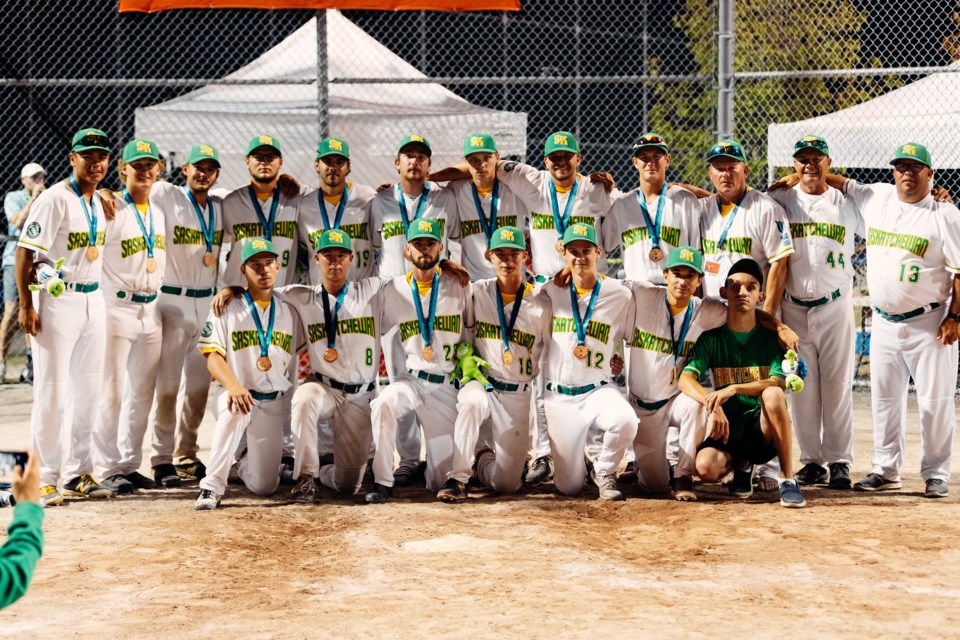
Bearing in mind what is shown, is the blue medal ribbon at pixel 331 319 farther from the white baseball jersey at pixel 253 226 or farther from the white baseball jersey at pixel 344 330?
the white baseball jersey at pixel 253 226

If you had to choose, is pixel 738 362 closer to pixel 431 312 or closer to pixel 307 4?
pixel 431 312

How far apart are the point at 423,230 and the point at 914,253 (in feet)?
10.4

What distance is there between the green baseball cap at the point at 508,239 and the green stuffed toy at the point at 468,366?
0.71 metres

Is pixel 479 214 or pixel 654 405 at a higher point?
pixel 479 214

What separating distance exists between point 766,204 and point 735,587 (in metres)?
3.19

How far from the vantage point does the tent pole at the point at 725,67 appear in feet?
31.7

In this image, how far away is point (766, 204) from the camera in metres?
7.91

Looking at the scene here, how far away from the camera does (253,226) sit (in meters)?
8.19

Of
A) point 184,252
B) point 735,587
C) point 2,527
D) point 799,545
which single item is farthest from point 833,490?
point 2,527

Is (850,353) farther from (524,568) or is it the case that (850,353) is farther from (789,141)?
(789,141)

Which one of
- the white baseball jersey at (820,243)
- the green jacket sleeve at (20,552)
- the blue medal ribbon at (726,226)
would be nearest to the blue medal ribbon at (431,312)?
the blue medal ribbon at (726,226)

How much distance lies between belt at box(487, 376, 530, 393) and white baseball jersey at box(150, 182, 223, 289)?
2173mm

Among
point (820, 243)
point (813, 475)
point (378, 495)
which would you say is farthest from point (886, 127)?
point (378, 495)

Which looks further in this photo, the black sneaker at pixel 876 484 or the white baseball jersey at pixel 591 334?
the black sneaker at pixel 876 484
